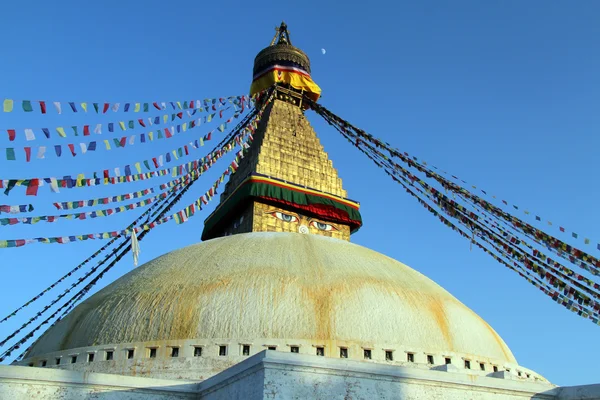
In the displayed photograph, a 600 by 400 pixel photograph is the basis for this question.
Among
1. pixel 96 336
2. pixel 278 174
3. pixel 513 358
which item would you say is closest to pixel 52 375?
pixel 96 336

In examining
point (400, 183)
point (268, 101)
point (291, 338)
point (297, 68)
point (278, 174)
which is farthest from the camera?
point (297, 68)

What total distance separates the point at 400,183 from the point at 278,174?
11.6 ft

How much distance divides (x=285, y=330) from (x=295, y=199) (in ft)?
21.7

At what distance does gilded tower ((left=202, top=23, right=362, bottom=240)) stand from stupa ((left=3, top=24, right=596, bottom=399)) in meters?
2.92

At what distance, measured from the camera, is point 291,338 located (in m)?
8.88

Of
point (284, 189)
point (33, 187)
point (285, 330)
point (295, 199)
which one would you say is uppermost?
point (284, 189)

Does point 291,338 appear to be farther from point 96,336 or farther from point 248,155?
point 248,155

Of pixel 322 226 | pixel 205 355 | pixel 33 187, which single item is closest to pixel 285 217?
pixel 322 226

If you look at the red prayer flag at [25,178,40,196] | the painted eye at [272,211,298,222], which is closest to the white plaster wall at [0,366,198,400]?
the red prayer flag at [25,178,40,196]

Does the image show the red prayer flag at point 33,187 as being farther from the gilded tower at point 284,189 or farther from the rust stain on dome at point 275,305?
the gilded tower at point 284,189

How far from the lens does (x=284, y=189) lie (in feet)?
50.2

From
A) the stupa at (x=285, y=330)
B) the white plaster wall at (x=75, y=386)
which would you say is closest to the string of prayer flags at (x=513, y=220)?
the stupa at (x=285, y=330)

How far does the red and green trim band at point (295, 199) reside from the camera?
15070mm

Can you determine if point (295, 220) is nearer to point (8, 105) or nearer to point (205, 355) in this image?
point (205, 355)
